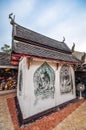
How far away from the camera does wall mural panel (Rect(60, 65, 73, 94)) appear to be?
26.6ft

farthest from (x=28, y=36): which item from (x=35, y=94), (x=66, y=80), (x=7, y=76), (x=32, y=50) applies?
(x=7, y=76)

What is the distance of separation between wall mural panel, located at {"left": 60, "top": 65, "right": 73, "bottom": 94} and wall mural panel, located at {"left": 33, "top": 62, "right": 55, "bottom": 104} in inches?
42.9

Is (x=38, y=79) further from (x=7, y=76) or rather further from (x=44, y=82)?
(x=7, y=76)

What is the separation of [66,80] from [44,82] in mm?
2572

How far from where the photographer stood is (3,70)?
1249 cm

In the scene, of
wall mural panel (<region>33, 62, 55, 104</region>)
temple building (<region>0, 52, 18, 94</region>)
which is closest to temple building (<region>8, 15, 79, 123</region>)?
wall mural panel (<region>33, 62, 55, 104</region>)

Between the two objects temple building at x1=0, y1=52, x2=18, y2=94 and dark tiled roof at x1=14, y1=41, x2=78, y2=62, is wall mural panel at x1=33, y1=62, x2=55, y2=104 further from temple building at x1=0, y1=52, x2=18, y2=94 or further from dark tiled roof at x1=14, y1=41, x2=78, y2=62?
temple building at x1=0, y1=52, x2=18, y2=94

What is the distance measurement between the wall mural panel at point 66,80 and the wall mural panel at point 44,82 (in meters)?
1.09

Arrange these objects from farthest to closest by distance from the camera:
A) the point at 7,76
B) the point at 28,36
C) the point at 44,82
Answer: the point at 7,76
the point at 28,36
the point at 44,82

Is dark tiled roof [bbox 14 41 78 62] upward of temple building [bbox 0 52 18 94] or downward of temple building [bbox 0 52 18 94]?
upward

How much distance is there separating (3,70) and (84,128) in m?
10.00

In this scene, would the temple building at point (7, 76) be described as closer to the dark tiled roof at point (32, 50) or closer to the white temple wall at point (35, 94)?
the dark tiled roof at point (32, 50)

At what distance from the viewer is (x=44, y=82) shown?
21.8ft

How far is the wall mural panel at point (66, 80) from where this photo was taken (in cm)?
810
